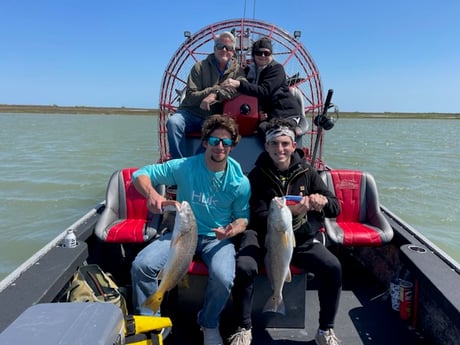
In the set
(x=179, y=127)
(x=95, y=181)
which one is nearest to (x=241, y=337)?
(x=179, y=127)

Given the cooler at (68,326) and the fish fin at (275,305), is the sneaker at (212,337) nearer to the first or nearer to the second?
the fish fin at (275,305)

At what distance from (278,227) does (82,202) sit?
927 centimetres

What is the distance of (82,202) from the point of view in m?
10.9

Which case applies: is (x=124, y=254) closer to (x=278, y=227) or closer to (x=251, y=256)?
(x=251, y=256)

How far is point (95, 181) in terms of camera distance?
44.5 ft

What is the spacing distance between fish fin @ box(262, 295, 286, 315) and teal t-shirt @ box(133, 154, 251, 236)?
2.22 feet

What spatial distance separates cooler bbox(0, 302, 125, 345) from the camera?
66.9 inches

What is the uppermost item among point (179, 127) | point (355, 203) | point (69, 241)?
point (179, 127)

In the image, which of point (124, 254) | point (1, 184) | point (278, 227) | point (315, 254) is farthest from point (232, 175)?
point (1, 184)

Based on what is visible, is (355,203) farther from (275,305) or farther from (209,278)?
(209,278)

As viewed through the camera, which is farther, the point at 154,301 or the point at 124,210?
the point at 124,210

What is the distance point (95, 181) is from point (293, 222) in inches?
460

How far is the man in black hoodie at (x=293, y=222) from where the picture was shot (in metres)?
2.98

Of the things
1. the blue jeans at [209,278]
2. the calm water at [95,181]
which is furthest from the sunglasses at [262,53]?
the calm water at [95,181]
